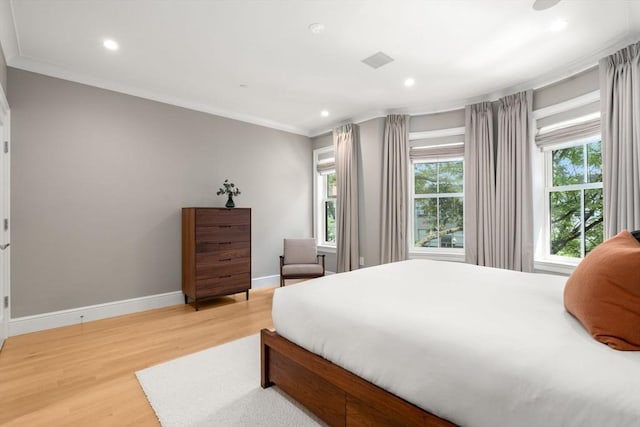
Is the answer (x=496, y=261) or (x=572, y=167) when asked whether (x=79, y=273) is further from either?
(x=572, y=167)

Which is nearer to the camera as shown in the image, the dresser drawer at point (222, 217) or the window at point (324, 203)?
the dresser drawer at point (222, 217)

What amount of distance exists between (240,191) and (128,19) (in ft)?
8.31

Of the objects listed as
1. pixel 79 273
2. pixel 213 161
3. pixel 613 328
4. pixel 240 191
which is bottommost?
pixel 79 273

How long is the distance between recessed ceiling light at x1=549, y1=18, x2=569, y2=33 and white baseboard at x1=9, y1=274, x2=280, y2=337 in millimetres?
4719

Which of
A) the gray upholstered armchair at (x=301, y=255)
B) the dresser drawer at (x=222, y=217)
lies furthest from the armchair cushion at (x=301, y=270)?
the dresser drawer at (x=222, y=217)

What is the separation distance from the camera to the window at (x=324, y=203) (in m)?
5.45

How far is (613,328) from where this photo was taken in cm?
106

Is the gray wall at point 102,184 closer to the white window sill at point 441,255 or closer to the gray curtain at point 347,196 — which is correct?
the gray curtain at point 347,196

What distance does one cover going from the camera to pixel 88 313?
328 centimetres

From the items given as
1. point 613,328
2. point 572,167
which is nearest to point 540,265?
point 572,167

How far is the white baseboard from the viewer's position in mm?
2945

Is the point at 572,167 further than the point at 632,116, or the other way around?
the point at 572,167

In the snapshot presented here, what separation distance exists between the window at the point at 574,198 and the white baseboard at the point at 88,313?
4614mm

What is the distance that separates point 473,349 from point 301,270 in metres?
3.25
